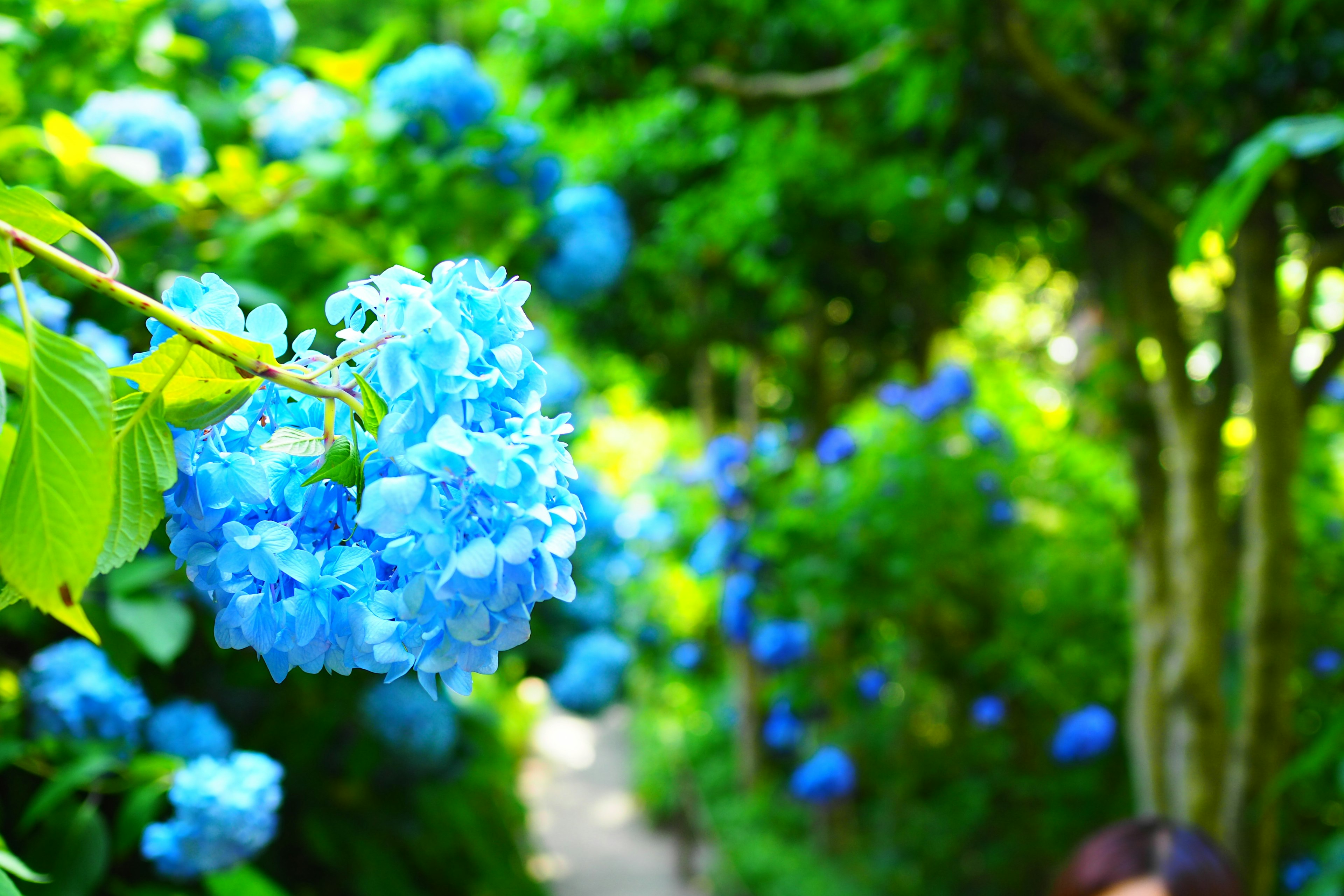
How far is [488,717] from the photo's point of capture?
7.51 ft

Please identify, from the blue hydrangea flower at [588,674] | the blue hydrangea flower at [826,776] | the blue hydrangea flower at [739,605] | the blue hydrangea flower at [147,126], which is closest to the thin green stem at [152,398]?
the blue hydrangea flower at [147,126]

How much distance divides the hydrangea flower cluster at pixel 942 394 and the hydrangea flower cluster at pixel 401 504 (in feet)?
8.89

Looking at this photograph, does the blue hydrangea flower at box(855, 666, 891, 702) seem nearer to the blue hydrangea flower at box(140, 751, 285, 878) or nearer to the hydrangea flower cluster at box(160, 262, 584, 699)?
the blue hydrangea flower at box(140, 751, 285, 878)

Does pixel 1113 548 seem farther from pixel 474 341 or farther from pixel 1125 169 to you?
pixel 474 341

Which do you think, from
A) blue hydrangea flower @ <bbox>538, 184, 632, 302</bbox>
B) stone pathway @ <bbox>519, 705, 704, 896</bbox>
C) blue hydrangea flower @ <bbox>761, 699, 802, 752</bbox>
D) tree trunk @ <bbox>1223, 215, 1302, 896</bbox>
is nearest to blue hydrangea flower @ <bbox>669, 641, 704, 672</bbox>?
stone pathway @ <bbox>519, 705, 704, 896</bbox>

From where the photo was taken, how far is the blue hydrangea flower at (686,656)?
16.0 ft

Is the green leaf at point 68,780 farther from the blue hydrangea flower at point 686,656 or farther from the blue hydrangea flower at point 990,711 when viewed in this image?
the blue hydrangea flower at point 686,656

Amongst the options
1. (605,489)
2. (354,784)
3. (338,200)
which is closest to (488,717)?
(354,784)

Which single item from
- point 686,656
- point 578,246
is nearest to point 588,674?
point 578,246

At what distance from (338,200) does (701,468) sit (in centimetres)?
283

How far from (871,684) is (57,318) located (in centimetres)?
292

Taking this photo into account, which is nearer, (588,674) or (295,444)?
(295,444)

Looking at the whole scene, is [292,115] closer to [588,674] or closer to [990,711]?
[588,674]

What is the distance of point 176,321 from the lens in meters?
0.36
